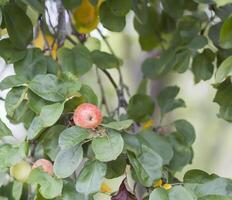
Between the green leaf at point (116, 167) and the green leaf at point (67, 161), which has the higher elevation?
the green leaf at point (67, 161)

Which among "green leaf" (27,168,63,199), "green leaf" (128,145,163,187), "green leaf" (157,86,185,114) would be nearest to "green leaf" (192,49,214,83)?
"green leaf" (157,86,185,114)

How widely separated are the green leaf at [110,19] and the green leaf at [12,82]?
0.51 feet

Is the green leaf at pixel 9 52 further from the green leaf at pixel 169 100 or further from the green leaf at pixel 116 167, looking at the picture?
the green leaf at pixel 169 100

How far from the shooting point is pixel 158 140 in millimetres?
801

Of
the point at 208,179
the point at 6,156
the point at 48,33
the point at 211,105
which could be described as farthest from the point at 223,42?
the point at 211,105

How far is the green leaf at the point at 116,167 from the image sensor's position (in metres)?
0.64

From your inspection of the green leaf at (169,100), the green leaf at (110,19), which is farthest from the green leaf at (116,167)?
the green leaf at (169,100)

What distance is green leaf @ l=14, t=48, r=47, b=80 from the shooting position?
0.72 m

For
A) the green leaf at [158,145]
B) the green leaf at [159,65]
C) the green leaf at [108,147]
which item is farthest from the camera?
the green leaf at [159,65]

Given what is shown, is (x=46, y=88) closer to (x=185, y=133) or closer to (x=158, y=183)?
(x=158, y=183)

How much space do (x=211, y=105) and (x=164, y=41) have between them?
1.30 m

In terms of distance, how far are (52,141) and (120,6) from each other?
209 millimetres

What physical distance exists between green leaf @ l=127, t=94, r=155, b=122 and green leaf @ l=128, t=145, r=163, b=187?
0.23 m

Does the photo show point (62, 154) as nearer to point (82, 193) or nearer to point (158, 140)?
point (82, 193)
